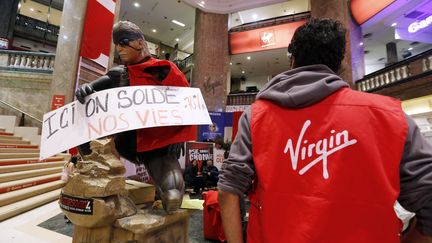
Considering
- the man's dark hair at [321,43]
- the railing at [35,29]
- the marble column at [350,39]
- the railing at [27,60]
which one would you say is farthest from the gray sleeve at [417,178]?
the railing at [35,29]

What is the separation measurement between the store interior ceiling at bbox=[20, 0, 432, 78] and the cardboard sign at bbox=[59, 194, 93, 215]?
402 inches

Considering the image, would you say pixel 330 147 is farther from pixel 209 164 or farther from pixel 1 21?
pixel 1 21

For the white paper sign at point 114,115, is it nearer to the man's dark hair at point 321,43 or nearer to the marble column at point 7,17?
the man's dark hair at point 321,43

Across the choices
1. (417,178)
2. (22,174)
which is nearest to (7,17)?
(22,174)

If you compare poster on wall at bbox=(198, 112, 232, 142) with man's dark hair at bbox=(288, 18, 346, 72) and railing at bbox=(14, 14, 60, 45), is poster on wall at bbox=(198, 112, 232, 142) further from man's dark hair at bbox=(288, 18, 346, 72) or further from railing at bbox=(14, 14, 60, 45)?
railing at bbox=(14, 14, 60, 45)

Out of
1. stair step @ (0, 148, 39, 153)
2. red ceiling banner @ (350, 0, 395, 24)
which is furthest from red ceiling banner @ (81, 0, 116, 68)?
red ceiling banner @ (350, 0, 395, 24)

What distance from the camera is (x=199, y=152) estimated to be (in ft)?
19.3

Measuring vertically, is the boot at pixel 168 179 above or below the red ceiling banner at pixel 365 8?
below

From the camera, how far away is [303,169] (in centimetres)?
69

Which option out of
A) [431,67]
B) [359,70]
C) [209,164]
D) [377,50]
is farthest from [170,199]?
[377,50]

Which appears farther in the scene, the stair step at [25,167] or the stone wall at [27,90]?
the stone wall at [27,90]

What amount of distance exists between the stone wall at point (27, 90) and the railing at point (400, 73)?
1109 centimetres

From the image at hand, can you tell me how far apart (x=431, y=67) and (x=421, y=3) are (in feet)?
10.5

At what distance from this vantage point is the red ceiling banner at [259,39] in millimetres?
11484
